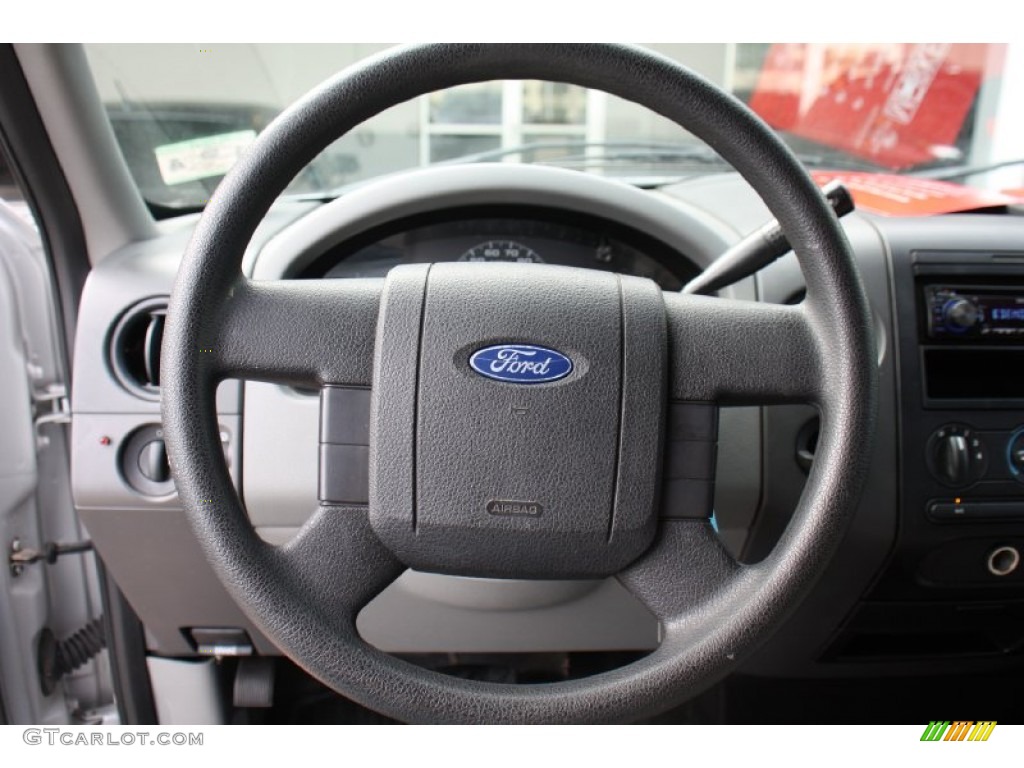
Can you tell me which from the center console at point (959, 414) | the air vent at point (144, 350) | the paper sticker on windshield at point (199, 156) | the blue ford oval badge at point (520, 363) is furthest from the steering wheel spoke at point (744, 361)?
the paper sticker on windshield at point (199, 156)

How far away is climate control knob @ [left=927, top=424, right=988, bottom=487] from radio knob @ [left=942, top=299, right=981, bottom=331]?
0.42 ft

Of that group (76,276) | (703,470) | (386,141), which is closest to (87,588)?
(76,276)

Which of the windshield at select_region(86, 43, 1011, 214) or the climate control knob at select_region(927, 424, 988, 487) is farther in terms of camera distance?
the windshield at select_region(86, 43, 1011, 214)

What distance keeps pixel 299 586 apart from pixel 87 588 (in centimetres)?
90

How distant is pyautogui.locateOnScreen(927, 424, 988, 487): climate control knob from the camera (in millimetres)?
1064

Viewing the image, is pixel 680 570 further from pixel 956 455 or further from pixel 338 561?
pixel 956 455

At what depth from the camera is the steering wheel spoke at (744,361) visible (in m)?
0.76

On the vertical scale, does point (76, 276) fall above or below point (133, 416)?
above

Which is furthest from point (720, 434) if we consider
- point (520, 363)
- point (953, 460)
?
point (520, 363)

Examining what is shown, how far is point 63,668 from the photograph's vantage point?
1.41 metres

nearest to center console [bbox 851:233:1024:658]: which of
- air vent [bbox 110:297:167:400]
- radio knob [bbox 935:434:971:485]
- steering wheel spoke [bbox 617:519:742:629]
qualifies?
radio knob [bbox 935:434:971:485]

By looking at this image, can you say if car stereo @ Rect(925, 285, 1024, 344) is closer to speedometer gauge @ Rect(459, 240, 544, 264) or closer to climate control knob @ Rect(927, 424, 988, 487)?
climate control knob @ Rect(927, 424, 988, 487)

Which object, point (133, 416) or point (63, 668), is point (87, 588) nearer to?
point (63, 668)

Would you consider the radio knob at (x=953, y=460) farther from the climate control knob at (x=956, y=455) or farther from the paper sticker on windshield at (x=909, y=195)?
the paper sticker on windshield at (x=909, y=195)
